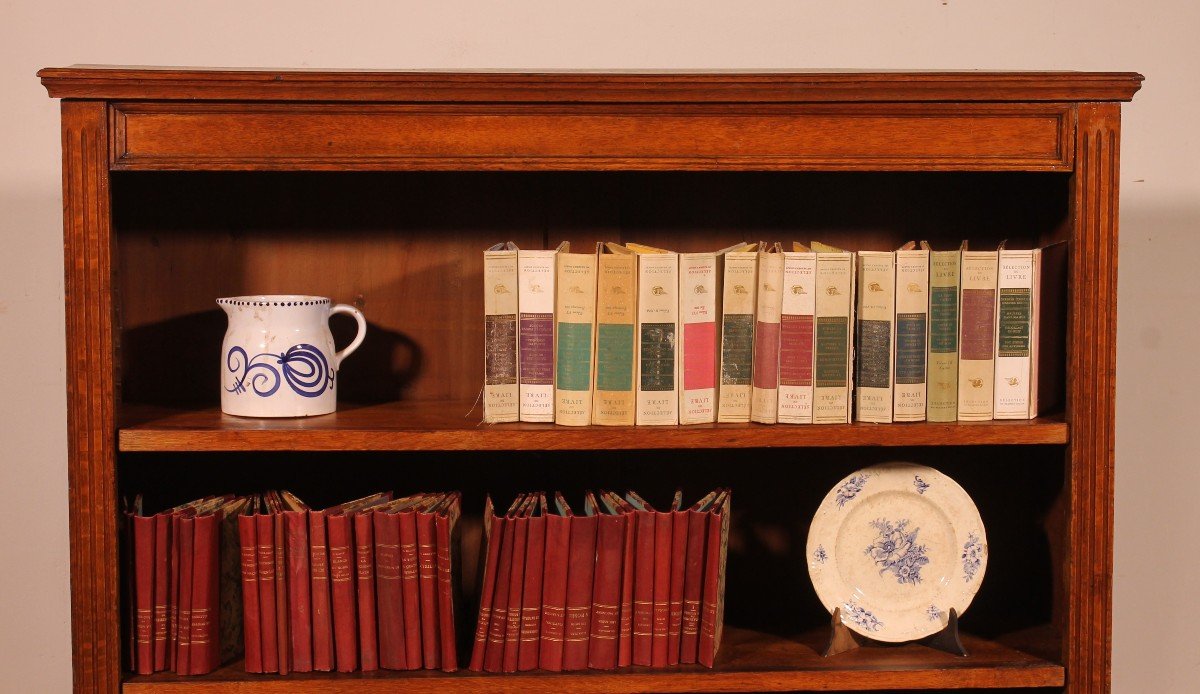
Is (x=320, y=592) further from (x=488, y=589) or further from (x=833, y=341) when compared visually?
(x=833, y=341)

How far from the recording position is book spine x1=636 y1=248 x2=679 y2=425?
134 centimetres

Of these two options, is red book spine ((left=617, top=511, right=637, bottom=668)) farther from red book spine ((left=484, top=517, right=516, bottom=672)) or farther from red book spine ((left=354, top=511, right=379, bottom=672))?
red book spine ((left=354, top=511, right=379, bottom=672))

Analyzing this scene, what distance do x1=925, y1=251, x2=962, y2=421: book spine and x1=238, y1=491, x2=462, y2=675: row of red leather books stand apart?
0.67 metres

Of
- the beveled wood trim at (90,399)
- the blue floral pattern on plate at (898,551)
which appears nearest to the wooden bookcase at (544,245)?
the beveled wood trim at (90,399)

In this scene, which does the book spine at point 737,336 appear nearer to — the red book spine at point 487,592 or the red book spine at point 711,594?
the red book spine at point 711,594

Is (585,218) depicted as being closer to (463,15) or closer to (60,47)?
(463,15)

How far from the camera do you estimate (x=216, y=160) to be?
1.26m

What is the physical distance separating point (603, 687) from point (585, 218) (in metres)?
0.70

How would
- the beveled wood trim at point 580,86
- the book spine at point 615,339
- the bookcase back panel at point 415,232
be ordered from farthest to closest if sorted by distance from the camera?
the bookcase back panel at point 415,232
the book spine at point 615,339
the beveled wood trim at point 580,86

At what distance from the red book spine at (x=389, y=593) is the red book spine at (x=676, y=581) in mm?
352

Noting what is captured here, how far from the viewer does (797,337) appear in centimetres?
135

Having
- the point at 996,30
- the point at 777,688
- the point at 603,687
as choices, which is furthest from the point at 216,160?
the point at 996,30

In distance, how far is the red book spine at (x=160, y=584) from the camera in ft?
4.34

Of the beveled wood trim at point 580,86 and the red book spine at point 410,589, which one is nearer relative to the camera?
the beveled wood trim at point 580,86
